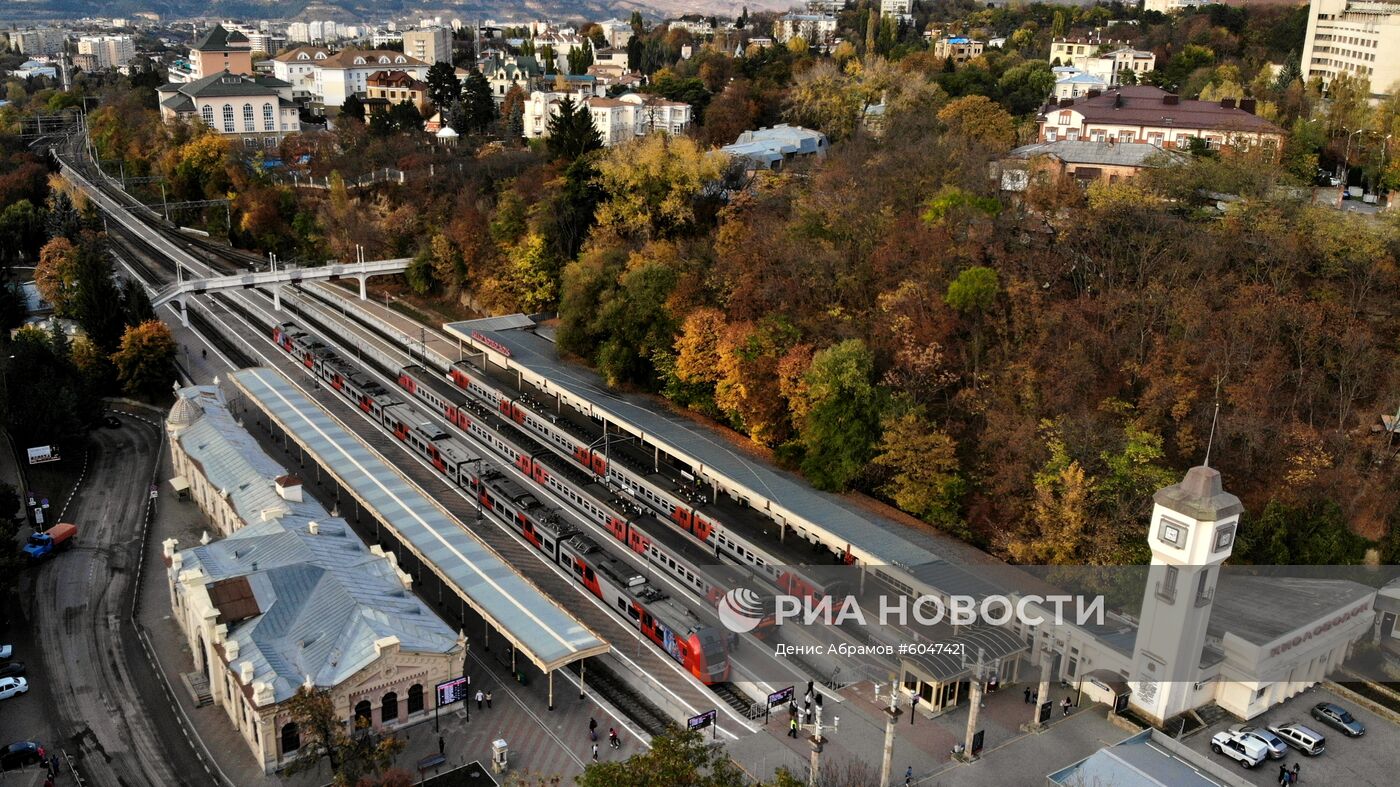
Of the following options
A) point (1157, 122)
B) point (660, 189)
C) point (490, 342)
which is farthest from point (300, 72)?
point (1157, 122)

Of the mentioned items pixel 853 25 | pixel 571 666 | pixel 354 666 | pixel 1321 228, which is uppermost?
pixel 853 25

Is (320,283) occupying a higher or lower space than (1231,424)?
A: lower

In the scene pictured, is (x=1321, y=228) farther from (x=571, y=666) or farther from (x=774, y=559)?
Result: (x=571, y=666)

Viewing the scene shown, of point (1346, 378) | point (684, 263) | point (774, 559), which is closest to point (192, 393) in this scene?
point (684, 263)

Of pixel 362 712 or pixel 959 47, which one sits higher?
pixel 959 47

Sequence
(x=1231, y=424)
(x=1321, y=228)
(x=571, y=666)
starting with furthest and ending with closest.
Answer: (x=1321, y=228) < (x=1231, y=424) < (x=571, y=666)

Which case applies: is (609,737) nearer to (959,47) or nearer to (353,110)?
(353,110)
